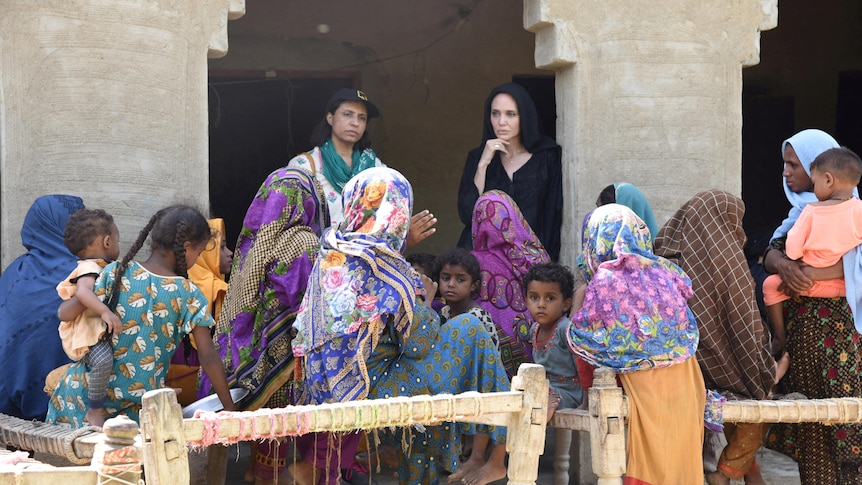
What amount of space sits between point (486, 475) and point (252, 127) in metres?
4.38

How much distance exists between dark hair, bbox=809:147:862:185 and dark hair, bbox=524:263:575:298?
1.11 meters

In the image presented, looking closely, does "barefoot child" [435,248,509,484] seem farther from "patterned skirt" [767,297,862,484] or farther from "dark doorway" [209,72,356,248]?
"dark doorway" [209,72,356,248]

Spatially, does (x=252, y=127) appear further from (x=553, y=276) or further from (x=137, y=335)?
(x=137, y=335)

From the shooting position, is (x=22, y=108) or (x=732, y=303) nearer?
(x=732, y=303)

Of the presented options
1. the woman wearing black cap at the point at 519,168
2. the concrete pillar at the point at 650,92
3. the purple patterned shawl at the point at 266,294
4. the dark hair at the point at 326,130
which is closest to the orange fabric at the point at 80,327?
the purple patterned shawl at the point at 266,294

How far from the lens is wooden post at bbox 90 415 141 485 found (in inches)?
124

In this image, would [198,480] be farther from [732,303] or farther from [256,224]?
[732,303]

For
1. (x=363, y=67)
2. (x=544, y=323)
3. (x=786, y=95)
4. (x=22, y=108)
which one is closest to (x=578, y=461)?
(x=544, y=323)

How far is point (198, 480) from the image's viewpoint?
4.57m

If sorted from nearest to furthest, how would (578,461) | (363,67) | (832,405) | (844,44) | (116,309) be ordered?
(116,309)
(832,405)
(578,461)
(363,67)
(844,44)

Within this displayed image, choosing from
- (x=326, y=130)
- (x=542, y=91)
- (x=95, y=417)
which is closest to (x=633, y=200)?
(x=326, y=130)

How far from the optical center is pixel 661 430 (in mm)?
4109

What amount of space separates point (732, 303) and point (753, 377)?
1.04ft

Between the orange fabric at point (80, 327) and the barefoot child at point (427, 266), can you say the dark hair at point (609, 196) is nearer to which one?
the barefoot child at point (427, 266)
